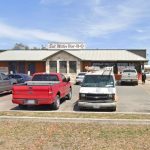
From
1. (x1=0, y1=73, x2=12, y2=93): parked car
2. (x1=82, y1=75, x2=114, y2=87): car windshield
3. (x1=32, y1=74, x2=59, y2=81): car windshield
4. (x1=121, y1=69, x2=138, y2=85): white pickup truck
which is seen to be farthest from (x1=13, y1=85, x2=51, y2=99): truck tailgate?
(x1=121, y1=69, x2=138, y2=85): white pickup truck

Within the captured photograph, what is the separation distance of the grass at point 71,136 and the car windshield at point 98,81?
186 inches

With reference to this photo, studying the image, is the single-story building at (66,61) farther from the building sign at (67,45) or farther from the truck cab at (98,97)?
the truck cab at (98,97)

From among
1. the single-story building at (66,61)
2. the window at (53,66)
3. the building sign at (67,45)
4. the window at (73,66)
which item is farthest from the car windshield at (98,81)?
the building sign at (67,45)

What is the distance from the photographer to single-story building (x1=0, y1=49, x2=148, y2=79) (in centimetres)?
4344

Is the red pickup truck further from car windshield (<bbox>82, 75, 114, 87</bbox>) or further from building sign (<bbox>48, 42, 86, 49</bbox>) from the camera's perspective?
building sign (<bbox>48, 42, 86, 49</bbox>)

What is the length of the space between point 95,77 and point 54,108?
2.55 m

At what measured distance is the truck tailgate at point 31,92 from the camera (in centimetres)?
1487

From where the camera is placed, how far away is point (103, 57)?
44344 millimetres

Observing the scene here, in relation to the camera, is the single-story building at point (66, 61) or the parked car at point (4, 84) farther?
the single-story building at point (66, 61)

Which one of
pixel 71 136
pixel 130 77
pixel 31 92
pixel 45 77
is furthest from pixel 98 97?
pixel 130 77

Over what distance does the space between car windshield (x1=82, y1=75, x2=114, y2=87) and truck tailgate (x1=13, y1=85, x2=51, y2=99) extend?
200 centimetres

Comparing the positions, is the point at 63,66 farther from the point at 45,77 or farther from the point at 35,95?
the point at 35,95

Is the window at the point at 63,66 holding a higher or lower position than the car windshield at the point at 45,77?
higher

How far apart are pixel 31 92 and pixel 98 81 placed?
326cm
